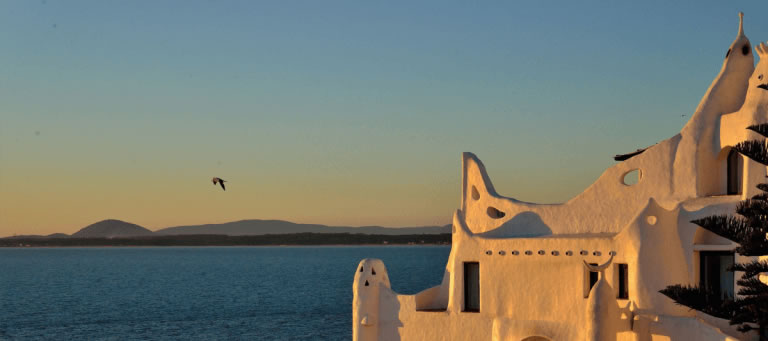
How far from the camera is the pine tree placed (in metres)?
18.3

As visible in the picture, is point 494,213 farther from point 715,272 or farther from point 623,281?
point 715,272

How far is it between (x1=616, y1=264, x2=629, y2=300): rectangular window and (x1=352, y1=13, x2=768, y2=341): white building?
2 centimetres

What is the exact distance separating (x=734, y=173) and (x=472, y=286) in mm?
6850

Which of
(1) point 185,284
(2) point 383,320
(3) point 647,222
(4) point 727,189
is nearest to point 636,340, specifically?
(3) point 647,222

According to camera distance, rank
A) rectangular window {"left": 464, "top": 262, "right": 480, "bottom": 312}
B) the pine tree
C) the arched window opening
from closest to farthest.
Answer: the pine tree < the arched window opening < rectangular window {"left": 464, "top": 262, "right": 480, "bottom": 312}

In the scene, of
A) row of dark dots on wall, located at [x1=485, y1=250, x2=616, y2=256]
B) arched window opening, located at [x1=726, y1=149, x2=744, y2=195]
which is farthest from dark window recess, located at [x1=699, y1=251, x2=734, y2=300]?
row of dark dots on wall, located at [x1=485, y1=250, x2=616, y2=256]

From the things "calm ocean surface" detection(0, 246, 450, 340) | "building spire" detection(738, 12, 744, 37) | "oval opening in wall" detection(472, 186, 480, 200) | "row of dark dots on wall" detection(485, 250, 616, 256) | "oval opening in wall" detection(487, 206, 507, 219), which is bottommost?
"calm ocean surface" detection(0, 246, 450, 340)

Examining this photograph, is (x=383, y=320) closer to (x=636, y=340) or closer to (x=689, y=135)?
(x=636, y=340)

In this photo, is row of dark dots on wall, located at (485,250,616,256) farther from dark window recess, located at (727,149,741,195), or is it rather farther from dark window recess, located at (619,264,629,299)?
dark window recess, located at (727,149,741,195)

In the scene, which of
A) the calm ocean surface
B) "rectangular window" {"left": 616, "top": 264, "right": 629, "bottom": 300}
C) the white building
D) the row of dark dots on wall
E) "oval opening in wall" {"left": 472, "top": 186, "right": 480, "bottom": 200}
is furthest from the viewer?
the calm ocean surface

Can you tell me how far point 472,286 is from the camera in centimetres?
2558

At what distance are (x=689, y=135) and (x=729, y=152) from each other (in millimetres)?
932

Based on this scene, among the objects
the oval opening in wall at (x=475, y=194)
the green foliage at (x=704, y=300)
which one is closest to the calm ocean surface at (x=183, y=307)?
the oval opening in wall at (x=475, y=194)

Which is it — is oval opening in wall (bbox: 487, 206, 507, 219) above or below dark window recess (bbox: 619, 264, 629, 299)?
above
